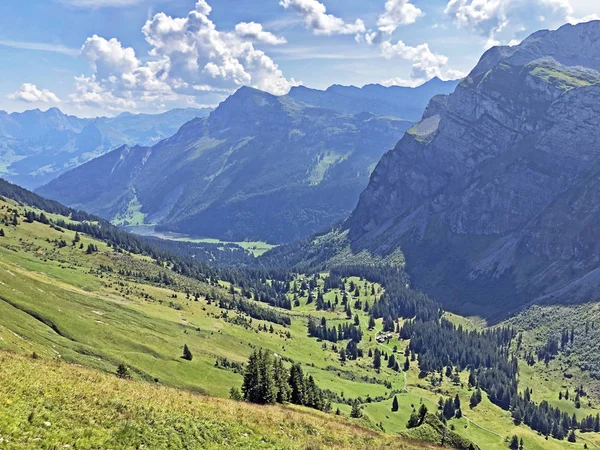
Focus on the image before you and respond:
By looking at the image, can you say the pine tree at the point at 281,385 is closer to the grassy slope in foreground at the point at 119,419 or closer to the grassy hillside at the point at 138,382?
the grassy hillside at the point at 138,382

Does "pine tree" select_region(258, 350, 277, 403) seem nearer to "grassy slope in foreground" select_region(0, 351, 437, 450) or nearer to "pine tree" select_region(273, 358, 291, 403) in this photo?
"pine tree" select_region(273, 358, 291, 403)

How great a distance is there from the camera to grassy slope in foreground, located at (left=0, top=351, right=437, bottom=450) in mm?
31734

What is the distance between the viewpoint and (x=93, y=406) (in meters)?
36.8

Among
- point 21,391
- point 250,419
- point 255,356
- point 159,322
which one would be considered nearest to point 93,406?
point 21,391

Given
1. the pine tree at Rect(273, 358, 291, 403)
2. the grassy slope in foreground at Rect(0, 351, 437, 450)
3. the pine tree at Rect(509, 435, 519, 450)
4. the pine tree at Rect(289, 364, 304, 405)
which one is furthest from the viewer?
the pine tree at Rect(509, 435, 519, 450)

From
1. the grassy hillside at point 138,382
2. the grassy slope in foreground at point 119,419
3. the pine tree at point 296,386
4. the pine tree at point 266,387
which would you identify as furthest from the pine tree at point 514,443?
the grassy slope in foreground at point 119,419

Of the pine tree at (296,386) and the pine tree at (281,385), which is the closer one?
the pine tree at (281,385)

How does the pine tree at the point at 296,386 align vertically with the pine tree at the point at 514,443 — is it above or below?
above

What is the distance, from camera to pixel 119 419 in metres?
36.0

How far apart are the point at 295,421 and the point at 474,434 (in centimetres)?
16992

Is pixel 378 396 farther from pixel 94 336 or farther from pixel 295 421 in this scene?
pixel 295 421

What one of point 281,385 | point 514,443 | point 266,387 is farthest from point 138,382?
point 514,443

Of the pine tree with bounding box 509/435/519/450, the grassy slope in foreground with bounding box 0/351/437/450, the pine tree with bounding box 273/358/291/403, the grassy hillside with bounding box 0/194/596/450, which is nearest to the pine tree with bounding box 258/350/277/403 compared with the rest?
the pine tree with bounding box 273/358/291/403

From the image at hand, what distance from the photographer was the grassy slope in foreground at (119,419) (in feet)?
104
